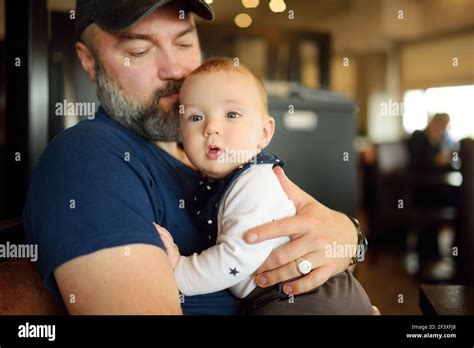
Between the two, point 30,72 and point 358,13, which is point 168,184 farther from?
point 358,13

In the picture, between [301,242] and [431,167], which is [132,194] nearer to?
[301,242]

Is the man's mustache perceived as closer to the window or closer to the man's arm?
the man's arm

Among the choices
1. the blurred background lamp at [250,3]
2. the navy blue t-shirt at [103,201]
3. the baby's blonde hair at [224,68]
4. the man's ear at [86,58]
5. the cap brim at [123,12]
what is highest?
the blurred background lamp at [250,3]

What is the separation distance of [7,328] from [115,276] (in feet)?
0.87

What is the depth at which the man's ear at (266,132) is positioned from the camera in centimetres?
97

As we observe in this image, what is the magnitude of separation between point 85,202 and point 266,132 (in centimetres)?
38

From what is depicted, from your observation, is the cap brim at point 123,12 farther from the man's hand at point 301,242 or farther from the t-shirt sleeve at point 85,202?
the man's hand at point 301,242

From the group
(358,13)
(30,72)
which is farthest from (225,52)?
(358,13)

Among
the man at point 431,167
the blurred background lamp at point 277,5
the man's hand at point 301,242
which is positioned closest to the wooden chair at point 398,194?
the man at point 431,167

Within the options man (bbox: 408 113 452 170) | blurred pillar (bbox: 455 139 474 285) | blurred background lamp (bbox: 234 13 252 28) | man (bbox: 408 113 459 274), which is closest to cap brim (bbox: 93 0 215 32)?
blurred background lamp (bbox: 234 13 252 28)

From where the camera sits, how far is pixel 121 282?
782 mm

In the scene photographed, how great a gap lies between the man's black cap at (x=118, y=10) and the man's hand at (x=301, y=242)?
384 millimetres

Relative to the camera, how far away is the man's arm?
0.77 meters

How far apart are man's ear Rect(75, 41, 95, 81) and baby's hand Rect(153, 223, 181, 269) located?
1.40 ft
